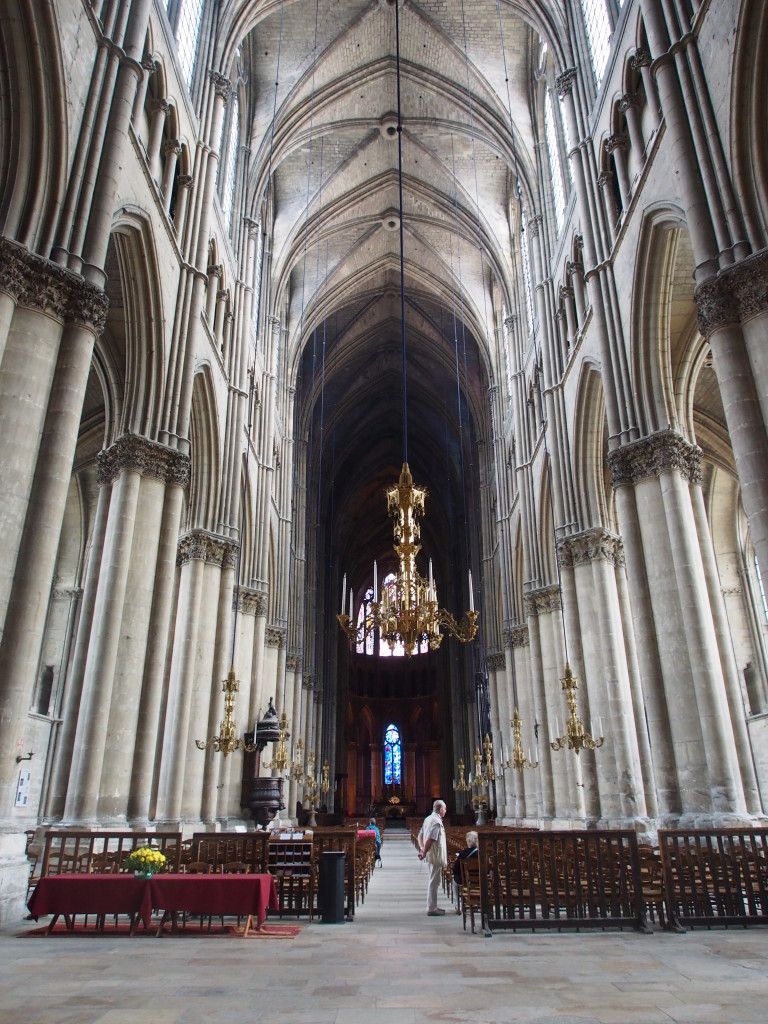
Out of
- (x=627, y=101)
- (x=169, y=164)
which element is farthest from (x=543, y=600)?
(x=169, y=164)

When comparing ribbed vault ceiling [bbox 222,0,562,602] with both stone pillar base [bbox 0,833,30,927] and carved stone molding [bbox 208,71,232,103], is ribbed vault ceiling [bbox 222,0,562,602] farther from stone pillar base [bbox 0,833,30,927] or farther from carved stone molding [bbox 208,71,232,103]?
stone pillar base [bbox 0,833,30,927]

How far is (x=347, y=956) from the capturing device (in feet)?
21.5

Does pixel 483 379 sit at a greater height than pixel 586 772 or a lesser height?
greater

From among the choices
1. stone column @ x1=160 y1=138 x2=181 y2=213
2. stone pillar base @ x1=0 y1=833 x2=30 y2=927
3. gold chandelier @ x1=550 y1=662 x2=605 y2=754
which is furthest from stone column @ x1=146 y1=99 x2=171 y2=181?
gold chandelier @ x1=550 y1=662 x2=605 y2=754

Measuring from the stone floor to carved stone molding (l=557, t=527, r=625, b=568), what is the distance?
11.1 metres

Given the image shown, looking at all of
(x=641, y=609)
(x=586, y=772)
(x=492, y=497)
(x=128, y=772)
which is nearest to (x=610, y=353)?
(x=641, y=609)

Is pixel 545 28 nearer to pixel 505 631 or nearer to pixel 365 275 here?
pixel 365 275

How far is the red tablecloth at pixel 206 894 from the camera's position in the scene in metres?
7.50

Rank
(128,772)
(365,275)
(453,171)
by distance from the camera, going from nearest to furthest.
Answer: (128,772), (453,171), (365,275)

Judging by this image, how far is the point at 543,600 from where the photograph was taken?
912 inches

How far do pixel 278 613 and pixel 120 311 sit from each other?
629 inches

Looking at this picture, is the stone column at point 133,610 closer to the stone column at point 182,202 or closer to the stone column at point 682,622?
the stone column at point 182,202

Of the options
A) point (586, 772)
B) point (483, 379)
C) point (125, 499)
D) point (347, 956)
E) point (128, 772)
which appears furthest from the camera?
point (483, 379)

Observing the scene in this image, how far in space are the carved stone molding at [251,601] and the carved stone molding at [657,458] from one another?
12.7 m
